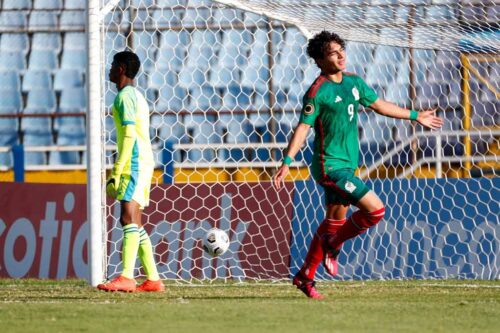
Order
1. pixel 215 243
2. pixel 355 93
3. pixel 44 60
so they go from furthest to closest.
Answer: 1. pixel 44 60
2. pixel 215 243
3. pixel 355 93

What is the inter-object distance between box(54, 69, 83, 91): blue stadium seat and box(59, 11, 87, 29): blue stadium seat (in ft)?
2.08

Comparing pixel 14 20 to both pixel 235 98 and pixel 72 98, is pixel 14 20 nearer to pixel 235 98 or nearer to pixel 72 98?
pixel 72 98

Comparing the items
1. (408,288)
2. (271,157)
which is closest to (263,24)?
(271,157)

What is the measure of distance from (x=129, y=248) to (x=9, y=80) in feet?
26.9

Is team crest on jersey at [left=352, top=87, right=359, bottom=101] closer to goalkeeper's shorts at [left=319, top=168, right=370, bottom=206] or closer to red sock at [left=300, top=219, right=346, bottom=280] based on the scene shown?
goalkeeper's shorts at [left=319, top=168, right=370, bottom=206]

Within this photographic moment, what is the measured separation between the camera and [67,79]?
15.0 meters

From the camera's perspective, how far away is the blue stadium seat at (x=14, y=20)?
14.8 m

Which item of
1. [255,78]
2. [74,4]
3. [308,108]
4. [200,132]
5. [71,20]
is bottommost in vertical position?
[200,132]

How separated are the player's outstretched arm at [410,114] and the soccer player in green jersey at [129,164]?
159 cm

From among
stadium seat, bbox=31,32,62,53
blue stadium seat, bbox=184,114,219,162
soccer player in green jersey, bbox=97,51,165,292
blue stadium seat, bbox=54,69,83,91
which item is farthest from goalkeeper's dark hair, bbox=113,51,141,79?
stadium seat, bbox=31,32,62,53

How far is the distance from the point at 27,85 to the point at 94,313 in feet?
31.2

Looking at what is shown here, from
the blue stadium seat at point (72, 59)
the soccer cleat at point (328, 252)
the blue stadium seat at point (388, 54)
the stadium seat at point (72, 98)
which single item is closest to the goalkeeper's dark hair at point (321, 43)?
the soccer cleat at point (328, 252)

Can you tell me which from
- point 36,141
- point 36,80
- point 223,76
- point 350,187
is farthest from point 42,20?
point 350,187

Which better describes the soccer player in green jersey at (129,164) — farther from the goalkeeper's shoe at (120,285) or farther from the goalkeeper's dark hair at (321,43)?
the goalkeeper's dark hair at (321,43)
